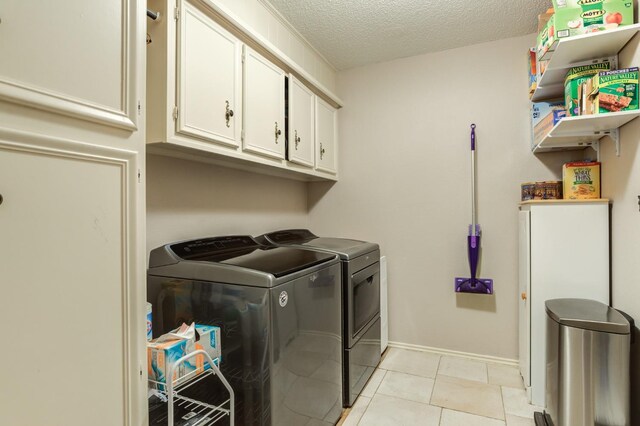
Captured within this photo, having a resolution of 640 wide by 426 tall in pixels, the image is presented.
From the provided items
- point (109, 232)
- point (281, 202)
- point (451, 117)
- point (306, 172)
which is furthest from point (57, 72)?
point (451, 117)

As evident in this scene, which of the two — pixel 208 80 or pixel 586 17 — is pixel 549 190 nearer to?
pixel 586 17

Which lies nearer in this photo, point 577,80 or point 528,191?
point 577,80

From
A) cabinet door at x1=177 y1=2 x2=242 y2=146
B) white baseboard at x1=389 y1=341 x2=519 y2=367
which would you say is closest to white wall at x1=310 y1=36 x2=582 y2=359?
white baseboard at x1=389 y1=341 x2=519 y2=367

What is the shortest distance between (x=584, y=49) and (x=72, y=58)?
2019mm

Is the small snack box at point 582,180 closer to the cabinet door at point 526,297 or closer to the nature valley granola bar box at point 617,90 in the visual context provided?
the cabinet door at point 526,297

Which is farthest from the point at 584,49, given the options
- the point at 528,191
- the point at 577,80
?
the point at 528,191

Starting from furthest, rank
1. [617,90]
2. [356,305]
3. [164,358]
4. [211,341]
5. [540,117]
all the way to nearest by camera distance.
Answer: [540,117] < [356,305] < [617,90] < [211,341] < [164,358]

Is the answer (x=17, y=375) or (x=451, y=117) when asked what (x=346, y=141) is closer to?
(x=451, y=117)

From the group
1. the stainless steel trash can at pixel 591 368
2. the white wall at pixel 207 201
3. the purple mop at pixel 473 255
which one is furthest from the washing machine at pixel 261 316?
the purple mop at pixel 473 255

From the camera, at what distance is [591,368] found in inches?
55.0

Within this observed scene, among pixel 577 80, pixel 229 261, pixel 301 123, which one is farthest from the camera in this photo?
pixel 301 123

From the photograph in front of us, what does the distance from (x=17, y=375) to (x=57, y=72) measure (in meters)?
0.66

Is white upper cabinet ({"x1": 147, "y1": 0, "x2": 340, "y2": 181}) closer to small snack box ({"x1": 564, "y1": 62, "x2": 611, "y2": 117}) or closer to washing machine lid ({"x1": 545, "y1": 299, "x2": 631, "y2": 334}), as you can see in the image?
small snack box ({"x1": 564, "y1": 62, "x2": 611, "y2": 117})

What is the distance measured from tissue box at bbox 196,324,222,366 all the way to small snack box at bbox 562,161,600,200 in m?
2.07
